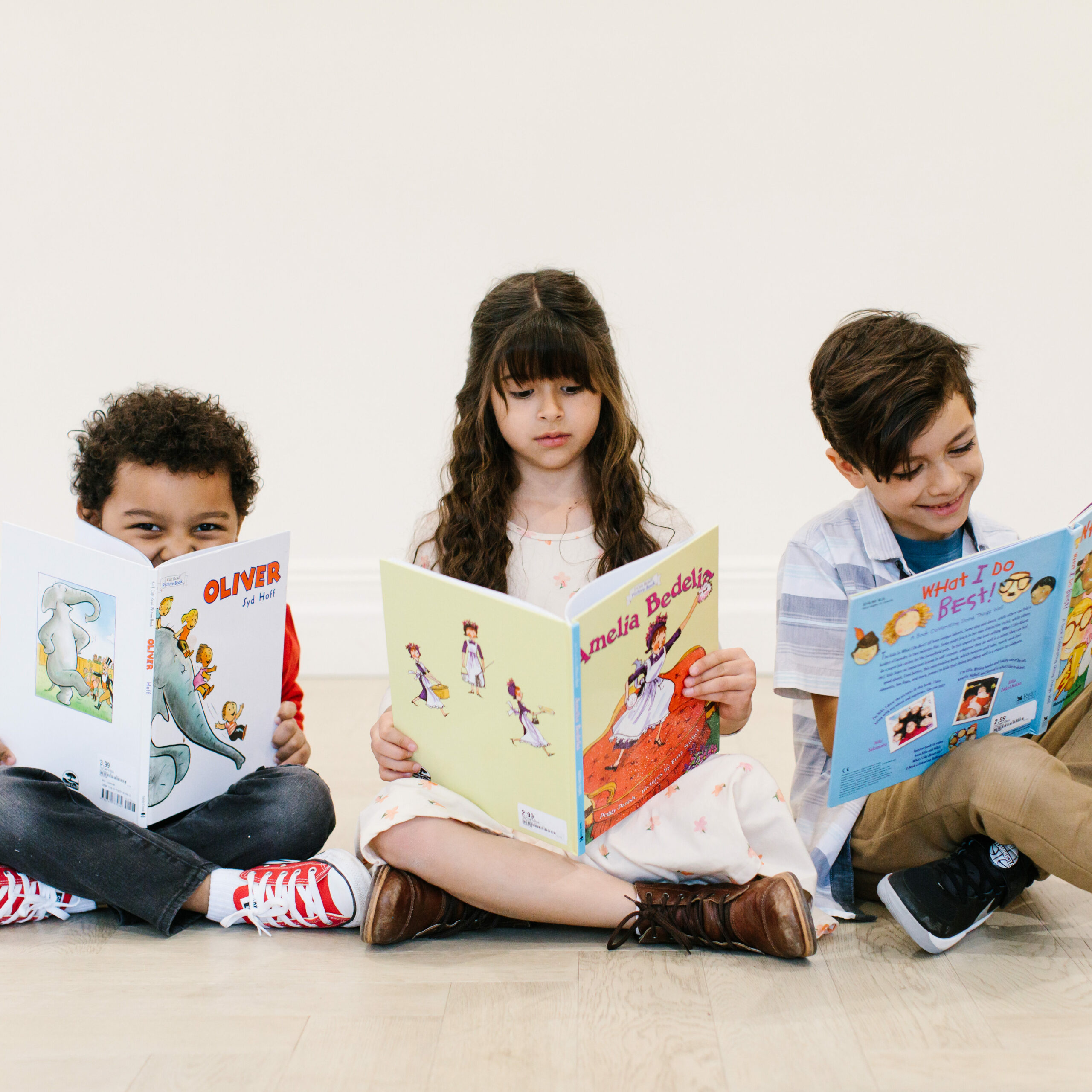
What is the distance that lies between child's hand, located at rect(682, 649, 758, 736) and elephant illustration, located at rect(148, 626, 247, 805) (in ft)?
1.63

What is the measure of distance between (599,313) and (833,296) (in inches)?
46.0

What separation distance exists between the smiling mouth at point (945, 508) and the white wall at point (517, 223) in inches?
46.3

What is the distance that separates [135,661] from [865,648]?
0.69m

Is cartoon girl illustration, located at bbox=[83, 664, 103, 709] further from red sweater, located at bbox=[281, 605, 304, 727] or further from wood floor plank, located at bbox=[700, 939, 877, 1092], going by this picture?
wood floor plank, located at bbox=[700, 939, 877, 1092]

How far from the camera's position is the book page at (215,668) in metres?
1.17

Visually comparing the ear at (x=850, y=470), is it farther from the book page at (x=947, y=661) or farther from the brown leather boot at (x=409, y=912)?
the brown leather boot at (x=409, y=912)

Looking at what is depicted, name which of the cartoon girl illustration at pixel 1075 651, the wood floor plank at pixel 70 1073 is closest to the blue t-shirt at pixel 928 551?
the cartoon girl illustration at pixel 1075 651

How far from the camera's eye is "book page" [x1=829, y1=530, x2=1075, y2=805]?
1.06 meters

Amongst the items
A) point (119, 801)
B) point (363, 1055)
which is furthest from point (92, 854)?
point (363, 1055)

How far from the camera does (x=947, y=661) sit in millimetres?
1114

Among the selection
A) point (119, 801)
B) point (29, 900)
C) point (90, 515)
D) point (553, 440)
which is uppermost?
point (553, 440)

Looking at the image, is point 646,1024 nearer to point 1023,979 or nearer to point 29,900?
point 1023,979

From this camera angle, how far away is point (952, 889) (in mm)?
1130

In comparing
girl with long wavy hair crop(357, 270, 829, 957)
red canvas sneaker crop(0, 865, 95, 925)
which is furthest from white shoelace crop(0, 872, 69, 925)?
girl with long wavy hair crop(357, 270, 829, 957)
